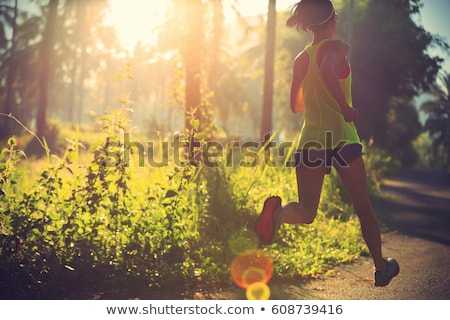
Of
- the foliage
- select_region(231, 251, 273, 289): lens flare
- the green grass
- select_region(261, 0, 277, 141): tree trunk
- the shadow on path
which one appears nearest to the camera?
A: the green grass

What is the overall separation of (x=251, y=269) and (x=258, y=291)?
484 mm

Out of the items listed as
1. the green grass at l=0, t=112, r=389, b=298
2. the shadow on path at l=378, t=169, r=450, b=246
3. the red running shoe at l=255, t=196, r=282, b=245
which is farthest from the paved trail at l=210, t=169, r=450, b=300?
the red running shoe at l=255, t=196, r=282, b=245

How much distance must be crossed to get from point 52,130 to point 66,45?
16622 mm

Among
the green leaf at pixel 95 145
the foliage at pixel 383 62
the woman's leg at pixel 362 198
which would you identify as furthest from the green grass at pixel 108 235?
the foliage at pixel 383 62

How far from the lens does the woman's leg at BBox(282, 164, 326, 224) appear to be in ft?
11.7

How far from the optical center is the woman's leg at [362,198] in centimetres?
347

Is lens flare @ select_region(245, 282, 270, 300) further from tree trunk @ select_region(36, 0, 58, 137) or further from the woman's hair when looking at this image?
tree trunk @ select_region(36, 0, 58, 137)

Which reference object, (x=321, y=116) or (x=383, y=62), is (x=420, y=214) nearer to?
(x=321, y=116)

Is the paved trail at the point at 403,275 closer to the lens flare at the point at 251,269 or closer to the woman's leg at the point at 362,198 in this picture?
the lens flare at the point at 251,269

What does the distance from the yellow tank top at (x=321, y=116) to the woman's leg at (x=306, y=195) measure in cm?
16

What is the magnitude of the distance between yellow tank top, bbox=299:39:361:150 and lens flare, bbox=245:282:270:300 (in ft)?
4.02

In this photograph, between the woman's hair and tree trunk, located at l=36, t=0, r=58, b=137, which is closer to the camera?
the woman's hair

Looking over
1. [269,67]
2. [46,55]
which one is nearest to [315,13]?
[269,67]
